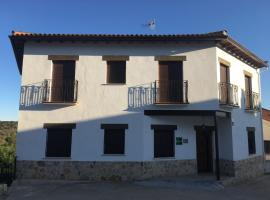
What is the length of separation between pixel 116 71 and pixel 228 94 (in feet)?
19.1

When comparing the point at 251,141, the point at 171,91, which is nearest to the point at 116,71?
the point at 171,91

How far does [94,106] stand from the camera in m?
13.7

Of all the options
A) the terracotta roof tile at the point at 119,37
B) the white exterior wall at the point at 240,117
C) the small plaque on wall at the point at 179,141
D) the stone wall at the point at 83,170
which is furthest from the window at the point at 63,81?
the white exterior wall at the point at 240,117

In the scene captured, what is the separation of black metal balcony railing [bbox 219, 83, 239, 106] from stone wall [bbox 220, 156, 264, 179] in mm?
3071

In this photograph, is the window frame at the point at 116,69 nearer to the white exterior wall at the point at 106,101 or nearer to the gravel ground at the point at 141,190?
the white exterior wall at the point at 106,101

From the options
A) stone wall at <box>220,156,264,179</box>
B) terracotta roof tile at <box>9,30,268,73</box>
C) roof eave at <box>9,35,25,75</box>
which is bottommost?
stone wall at <box>220,156,264,179</box>

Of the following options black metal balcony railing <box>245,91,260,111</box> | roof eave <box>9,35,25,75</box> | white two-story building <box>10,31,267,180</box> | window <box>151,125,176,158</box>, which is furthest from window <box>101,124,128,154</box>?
black metal balcony railing <box>245,91,260,111</box>

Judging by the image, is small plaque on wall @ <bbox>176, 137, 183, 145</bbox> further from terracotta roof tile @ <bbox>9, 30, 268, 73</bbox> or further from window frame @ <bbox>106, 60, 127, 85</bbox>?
terracotta roof tile @ <bbox>9, 30, 268, 73</bbox>

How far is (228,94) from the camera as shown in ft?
47.8

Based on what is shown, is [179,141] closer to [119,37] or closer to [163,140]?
[163,140]

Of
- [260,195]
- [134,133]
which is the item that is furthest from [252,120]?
[134,133]

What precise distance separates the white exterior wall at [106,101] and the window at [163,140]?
30 cm

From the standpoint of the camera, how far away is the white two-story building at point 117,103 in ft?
43.8

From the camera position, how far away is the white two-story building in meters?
13.3
